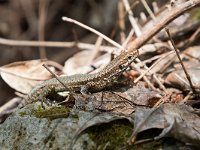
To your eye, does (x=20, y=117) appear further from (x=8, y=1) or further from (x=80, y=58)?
(x=8, y=1)

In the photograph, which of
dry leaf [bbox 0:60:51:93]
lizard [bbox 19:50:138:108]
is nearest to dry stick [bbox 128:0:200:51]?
lizard [bbox 19:50:138:108]

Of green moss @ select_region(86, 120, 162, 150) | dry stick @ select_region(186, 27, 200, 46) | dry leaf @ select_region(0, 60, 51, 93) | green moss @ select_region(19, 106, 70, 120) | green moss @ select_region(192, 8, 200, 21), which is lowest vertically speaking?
green moss @ select_region(86, 120, 162, 150)

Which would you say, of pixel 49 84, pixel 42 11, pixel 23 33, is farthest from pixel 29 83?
pixel 23 33

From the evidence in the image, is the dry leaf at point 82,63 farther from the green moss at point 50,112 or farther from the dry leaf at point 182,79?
the green moss at point 50,112

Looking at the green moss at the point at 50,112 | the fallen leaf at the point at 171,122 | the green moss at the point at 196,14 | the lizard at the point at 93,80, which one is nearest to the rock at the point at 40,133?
the green moss at the point at 50,112

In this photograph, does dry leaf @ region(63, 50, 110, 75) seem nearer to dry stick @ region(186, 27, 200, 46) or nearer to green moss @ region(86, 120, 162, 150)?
dry stick @ region(186, 27, 200, 46)

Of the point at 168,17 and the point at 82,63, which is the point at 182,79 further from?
the point at 82,63

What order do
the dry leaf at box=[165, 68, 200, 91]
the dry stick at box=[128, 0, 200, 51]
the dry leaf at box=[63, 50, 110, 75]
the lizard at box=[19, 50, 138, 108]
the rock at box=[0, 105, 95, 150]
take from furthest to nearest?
the dry leaf at box=[63, 50, 110, 75]
the dry stick at box=[128, 0, 200, 51]
the dry leaf at box=[165, 68, 200, 91]
the lizard at box=[19, 50, 138, 108]
the rock at box=[0, 105, 95, 150]
